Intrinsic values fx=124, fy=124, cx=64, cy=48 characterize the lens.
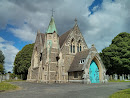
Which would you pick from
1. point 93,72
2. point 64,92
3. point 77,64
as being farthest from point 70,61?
point 64,92

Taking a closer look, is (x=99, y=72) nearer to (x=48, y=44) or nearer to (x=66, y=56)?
(x=66, y=56)

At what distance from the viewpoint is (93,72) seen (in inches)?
961

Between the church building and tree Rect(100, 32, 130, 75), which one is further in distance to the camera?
tree Rect(100, 32, 130, 75)

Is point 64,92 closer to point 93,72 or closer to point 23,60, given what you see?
point 93,72

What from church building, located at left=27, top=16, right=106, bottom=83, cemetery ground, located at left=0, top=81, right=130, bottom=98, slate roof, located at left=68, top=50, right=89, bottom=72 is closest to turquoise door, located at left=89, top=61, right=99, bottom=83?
church building, located at left=27, top=16, right=106, bottom=83

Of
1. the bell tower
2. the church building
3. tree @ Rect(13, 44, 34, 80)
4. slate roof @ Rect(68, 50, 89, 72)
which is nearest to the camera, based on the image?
the church building

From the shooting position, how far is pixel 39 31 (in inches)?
1423

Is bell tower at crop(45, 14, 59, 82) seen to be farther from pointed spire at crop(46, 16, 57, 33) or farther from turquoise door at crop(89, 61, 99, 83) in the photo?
turquoise door at crop(89, 61, 99, 83)

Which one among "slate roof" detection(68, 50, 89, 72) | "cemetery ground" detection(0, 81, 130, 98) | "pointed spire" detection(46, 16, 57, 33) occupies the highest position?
"pointed spire" detection(46, 16, 57, 33)

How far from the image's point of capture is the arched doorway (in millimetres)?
23945

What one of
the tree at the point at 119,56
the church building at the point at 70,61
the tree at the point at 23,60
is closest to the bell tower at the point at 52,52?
the church building at the point at 70,61

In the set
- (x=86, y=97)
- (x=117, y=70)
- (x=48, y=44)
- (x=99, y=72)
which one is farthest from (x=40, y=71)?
(x=117, y=70)

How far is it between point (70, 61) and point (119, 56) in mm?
17419

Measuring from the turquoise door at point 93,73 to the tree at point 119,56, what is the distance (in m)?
13.4
